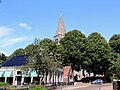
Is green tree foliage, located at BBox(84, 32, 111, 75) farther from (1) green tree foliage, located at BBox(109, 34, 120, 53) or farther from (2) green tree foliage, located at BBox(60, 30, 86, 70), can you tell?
(1) green tree foliage, located at BBox(109, 34, 120, 53)

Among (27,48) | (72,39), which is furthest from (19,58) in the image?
(27,48)

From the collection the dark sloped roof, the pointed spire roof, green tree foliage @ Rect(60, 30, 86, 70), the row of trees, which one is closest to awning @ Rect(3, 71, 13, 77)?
the dark sloped roof

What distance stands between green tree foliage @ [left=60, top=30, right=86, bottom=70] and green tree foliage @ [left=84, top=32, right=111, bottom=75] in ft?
6.99

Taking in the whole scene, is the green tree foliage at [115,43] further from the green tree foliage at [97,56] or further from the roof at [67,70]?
the roof at [67,70]

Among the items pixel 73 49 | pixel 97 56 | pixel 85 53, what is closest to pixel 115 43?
pixel 97 56

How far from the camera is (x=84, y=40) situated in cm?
8144

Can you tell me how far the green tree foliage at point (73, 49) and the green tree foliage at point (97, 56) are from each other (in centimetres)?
213

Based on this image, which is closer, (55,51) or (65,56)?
(65,56)

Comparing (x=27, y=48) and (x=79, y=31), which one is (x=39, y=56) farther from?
(x=27, y=48)

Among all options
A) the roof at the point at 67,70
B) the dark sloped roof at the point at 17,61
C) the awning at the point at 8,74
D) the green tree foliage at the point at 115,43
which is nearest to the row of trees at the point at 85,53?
the roof at the point at 67,70

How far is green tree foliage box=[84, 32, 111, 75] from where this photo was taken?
252 feet

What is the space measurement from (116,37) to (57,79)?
3326cm

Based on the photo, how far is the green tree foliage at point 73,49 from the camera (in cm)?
7706

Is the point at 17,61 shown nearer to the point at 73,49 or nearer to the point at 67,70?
the point at 67,70
